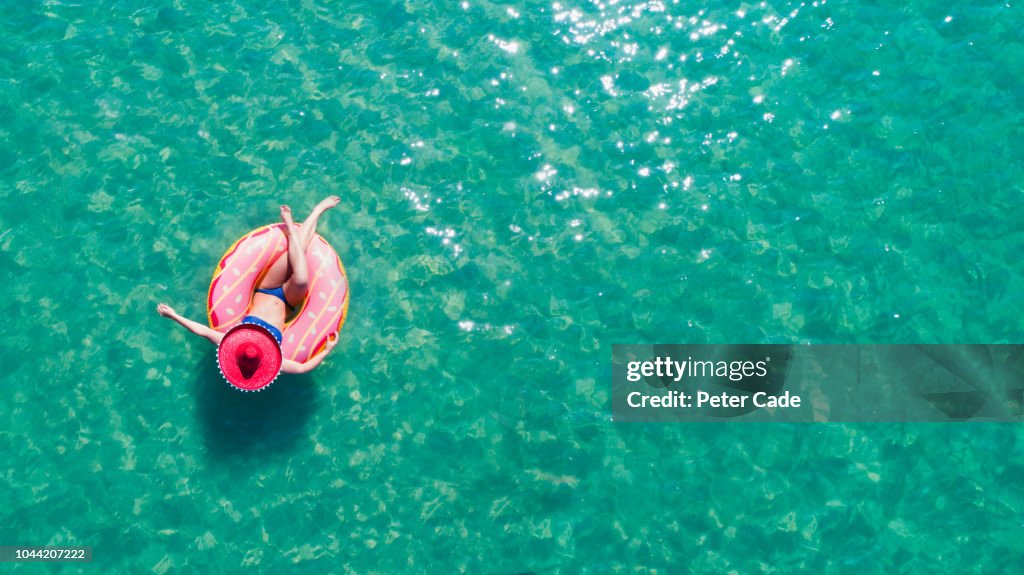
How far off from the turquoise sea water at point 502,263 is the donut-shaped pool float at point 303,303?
561mm

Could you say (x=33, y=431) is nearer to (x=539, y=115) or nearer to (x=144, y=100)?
(x=144, y=100)

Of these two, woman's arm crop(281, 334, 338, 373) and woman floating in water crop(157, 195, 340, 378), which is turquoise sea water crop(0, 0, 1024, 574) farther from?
woman floating in water crop(157, 195, 340, 378)

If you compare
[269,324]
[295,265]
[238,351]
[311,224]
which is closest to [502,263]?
[311,224]

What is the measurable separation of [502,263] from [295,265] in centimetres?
206

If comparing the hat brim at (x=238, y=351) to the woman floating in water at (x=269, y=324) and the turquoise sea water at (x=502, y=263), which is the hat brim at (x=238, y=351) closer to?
the woman floating in water at (x=269, y=324)

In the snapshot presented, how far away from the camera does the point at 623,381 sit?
29.2 feet

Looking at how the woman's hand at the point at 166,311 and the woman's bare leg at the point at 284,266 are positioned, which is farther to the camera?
the woman's bare leg at the point at 284,266

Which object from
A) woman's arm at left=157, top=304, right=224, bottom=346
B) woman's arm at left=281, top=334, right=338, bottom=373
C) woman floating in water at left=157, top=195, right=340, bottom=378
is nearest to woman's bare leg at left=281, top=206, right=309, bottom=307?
woman floating in water at left=157, top=195, right=340, bottom=378

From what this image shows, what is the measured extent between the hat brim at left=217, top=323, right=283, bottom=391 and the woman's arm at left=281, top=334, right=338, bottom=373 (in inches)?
23.1

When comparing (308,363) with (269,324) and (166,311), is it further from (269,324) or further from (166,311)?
(166,311)

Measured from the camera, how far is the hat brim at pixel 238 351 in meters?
7.36

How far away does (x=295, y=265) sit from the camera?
8227 millimetres

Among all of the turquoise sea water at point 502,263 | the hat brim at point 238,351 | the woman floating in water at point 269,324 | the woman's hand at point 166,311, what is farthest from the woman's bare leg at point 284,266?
the hat brim at point 238,351

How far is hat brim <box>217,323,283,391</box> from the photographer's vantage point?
7.36 m
